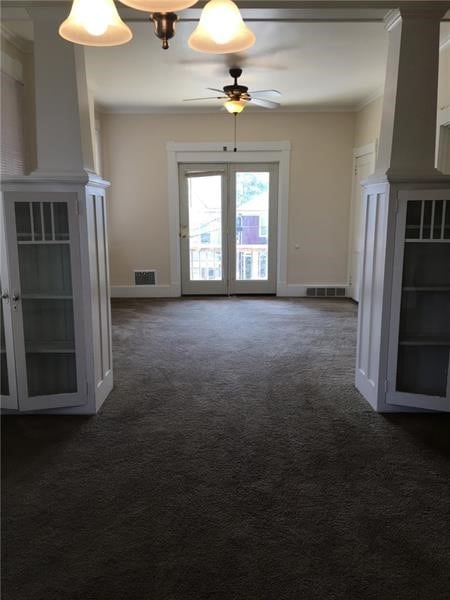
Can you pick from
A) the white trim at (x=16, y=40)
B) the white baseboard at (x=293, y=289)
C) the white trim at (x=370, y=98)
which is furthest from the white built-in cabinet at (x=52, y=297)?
the white baseboard at (x=293, y=289)

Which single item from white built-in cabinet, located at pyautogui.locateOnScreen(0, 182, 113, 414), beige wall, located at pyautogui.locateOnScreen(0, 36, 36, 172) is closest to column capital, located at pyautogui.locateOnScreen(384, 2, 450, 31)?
white built-in cabinet, located at pyautogui.locateOnScreen(0, 182, 113, 414)

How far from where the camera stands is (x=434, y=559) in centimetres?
190

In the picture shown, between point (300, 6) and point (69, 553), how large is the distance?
352cm

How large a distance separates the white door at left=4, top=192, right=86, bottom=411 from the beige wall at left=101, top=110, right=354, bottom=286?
421 cm

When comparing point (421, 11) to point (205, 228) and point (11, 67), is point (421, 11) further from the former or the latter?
point (205, 228)

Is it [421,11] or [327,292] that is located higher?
[421,11]

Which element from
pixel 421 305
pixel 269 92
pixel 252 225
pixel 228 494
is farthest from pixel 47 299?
pixel 252 225

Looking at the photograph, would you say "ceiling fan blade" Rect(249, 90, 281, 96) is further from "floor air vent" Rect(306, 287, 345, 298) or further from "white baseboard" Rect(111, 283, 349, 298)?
"floor air vent" Rect(306, 287, 345, 298)

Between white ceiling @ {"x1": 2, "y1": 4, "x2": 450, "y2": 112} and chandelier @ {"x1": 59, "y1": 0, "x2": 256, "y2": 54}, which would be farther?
white ceiling @ {"x1": 2, "y1": 4, "x2": 450, "y2": 112}

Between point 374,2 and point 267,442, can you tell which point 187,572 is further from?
point 374,2

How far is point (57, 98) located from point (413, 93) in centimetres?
234

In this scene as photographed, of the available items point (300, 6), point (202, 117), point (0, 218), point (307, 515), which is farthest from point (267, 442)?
point (202, 117)

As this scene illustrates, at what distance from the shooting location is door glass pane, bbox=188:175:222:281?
23.7 feet

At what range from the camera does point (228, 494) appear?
2326 millimetres
